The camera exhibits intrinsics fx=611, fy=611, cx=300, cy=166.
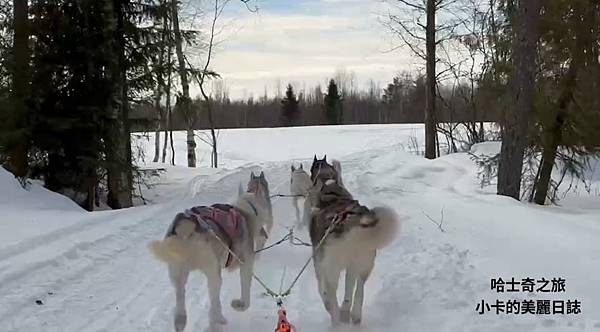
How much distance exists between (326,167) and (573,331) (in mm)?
5976

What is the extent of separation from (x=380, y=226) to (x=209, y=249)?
4.63 ft

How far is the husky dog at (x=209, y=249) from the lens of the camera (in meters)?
4.82

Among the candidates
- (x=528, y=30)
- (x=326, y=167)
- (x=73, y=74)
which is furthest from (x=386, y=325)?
(x=73, y=74)

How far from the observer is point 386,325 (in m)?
5.41

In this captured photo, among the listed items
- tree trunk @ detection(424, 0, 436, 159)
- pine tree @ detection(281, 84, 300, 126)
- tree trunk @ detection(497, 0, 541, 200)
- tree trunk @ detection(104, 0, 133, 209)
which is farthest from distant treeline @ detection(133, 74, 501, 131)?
tree trunk @ detection(497, 0, 541, 200)

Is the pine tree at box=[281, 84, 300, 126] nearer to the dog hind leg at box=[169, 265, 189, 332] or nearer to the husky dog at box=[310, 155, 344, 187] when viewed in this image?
the husky dog at box=[310, 155, 344, 187]

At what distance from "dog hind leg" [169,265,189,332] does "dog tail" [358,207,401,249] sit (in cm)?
149

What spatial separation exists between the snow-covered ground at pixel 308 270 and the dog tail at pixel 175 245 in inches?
35.1

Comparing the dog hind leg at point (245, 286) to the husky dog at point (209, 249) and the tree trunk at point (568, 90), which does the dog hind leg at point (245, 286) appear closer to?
the husky dog at point (209, 249)

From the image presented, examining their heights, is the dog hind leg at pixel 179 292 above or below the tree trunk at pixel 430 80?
below

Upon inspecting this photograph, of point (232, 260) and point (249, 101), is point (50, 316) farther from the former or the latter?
point (249, 101)

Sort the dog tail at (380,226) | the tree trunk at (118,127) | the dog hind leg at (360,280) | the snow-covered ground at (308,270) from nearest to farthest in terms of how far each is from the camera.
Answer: the dog tail at (380,226), the dog hind leg at (360,280), the snow-covered ground at (308,270), the tree trunk at (118,127)

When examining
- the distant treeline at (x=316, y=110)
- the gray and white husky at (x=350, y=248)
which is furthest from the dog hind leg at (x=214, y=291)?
the distant treeline at (x=316, y=110)

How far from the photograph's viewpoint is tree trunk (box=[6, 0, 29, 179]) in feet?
46.0
